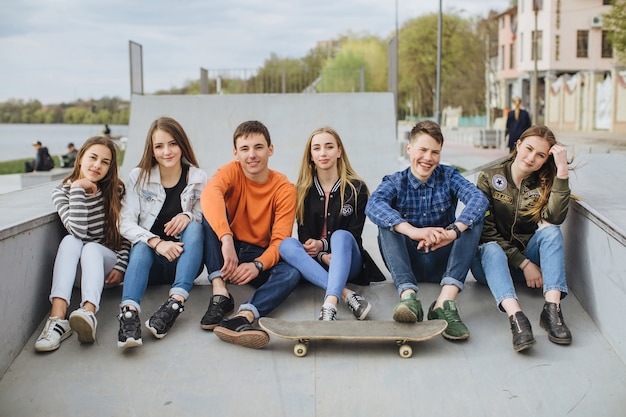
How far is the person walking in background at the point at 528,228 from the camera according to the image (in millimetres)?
3559

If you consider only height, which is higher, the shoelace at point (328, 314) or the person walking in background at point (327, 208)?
the person walking in background at point (327, 208)

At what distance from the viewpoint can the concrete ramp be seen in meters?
9.30

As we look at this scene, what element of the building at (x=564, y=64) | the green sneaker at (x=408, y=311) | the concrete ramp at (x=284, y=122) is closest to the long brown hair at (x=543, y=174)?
the green sneaker at (x=408, y=311)

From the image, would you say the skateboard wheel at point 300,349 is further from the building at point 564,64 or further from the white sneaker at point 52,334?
the building at point 564,64

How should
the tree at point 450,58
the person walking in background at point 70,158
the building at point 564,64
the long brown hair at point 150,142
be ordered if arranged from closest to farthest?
the long brown hair at point 150,142 → the person walking in background at point 70,158 → the building at point 564,64 → the tree at point 450,58

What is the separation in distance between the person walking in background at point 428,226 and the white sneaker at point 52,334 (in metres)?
1.88

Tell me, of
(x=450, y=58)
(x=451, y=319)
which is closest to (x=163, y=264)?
(x=451, y=319)

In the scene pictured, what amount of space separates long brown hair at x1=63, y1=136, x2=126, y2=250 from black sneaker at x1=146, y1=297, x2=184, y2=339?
65cm

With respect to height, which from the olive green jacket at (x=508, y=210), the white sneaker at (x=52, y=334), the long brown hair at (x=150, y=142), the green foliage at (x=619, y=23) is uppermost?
the green foliage at (x=619, y=23)

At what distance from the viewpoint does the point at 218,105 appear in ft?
34.3

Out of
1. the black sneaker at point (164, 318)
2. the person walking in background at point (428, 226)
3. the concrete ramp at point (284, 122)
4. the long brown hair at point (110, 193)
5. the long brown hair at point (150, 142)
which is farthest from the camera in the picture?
the concrete ramp at point (284, 122)

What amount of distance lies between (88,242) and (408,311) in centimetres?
201

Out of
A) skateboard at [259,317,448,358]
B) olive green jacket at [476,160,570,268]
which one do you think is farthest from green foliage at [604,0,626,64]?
skateboard at [259,317,448,358]

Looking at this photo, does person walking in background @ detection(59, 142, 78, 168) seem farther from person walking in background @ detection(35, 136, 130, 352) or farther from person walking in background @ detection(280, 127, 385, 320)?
person walking in background @ detection(280, 127, 385, 320)
